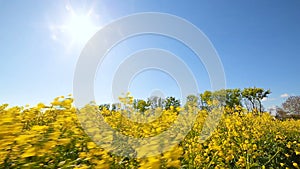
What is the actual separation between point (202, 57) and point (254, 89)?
30656 millimetres

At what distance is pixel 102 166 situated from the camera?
1.21 metres

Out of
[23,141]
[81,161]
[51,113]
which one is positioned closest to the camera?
[23,141]

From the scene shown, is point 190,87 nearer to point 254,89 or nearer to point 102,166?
point 102,166

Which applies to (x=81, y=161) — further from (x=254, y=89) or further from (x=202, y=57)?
(x=254, y=89)

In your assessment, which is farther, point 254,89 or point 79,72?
point 254,89

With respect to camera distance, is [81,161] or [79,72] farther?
[79,72]

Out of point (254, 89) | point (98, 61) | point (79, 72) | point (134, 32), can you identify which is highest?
point (254, 89)

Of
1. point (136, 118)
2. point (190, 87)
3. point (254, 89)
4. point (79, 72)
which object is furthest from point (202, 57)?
point (254, 89)

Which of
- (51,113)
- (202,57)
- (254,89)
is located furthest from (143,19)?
(254,89)

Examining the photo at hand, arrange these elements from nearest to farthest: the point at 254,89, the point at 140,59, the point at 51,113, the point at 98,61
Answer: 1. the point at 51,113
2. the point at 98,61
3. the point at 140,59
4. the point at 254,89

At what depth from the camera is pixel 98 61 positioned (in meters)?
4.04

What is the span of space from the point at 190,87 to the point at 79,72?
126 inches

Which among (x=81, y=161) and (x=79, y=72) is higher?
(x=79, y=72)

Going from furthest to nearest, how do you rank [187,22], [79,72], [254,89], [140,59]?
1. [254,89]
2. [140,59]
3. [187,22]
4. [79,72]
